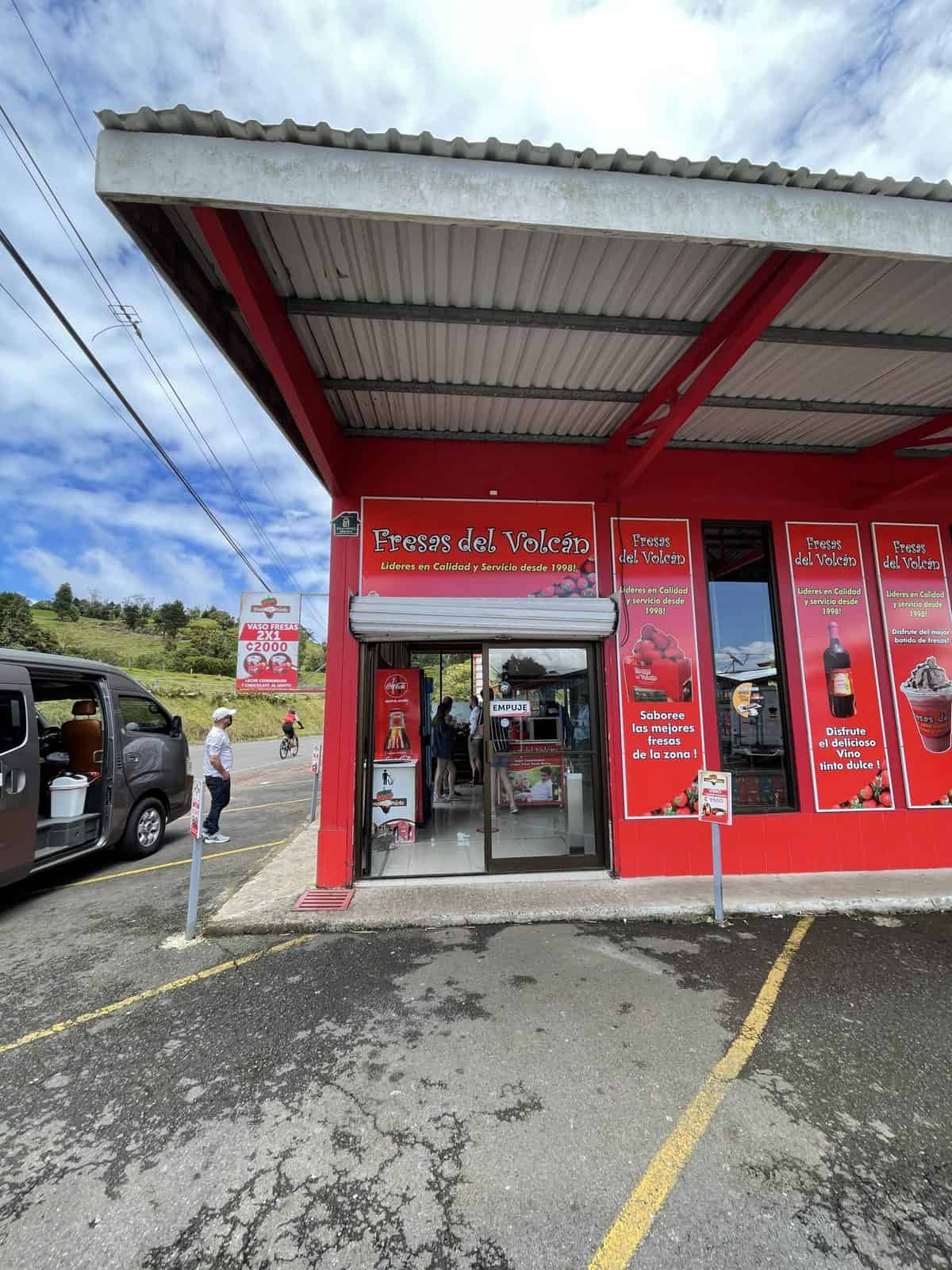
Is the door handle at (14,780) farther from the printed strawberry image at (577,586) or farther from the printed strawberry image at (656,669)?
the printed strawberry image at (656,669)

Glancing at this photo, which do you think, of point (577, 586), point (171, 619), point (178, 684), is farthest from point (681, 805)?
point (171, 619)

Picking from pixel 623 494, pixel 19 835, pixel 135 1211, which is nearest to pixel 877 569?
pixel 623 494

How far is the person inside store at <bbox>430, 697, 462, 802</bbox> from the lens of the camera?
30.1 ft

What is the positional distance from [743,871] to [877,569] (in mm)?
3709

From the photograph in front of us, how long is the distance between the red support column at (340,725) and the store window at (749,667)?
12.6 ft

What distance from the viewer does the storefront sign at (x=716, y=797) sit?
4547mm

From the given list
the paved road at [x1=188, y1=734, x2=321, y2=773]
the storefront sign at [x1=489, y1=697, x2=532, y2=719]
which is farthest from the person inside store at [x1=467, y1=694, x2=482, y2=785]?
the paved road at [x1=188, y1=734, x2=321, y2=773]

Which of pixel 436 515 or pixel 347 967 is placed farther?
pixel 436 515

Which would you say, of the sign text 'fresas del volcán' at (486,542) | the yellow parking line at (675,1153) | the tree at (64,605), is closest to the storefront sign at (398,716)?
the sign text 'fresas del volcán' at (486,542)

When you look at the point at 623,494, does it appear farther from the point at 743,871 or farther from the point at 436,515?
the point at 743,871

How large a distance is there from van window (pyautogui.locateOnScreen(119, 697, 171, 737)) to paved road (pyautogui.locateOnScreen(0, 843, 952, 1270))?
10.2 ft

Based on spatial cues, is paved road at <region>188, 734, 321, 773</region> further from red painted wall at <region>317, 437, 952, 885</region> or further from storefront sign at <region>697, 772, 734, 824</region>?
storefront sign at <region>697, 772, 734, 824</region>

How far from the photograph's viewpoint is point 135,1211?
6.31ft

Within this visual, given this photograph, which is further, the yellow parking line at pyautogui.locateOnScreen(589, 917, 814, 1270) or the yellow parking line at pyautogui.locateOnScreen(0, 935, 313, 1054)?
the yellow parking line at pyautogui.locateOnScreen(0, 935, 313, 1054)
